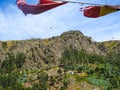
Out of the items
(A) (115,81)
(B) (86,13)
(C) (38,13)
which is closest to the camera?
(C) (38,13)

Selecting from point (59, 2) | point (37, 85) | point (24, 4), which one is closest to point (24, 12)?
point (24, 4)

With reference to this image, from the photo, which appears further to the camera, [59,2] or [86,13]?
[86,13]

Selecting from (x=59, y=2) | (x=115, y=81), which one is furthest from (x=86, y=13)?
(x=115, y=81)

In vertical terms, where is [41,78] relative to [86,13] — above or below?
below

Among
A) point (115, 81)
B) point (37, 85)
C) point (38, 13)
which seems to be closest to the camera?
point (38, 13)

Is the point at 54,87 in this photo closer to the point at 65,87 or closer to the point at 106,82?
the point at 65,87

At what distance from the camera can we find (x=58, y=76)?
197250 millimetres

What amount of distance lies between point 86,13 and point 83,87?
177m

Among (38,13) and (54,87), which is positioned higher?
(38,13)

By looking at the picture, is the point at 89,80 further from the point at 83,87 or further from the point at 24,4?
the point at 24,4

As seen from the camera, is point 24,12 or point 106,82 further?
point 106,82

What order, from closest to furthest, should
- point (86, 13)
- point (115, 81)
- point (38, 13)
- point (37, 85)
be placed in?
point (38, 13)
point (86, 13)
point (37, 85)
point (115, 81)

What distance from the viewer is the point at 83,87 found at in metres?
186

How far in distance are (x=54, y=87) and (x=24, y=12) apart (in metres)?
175
